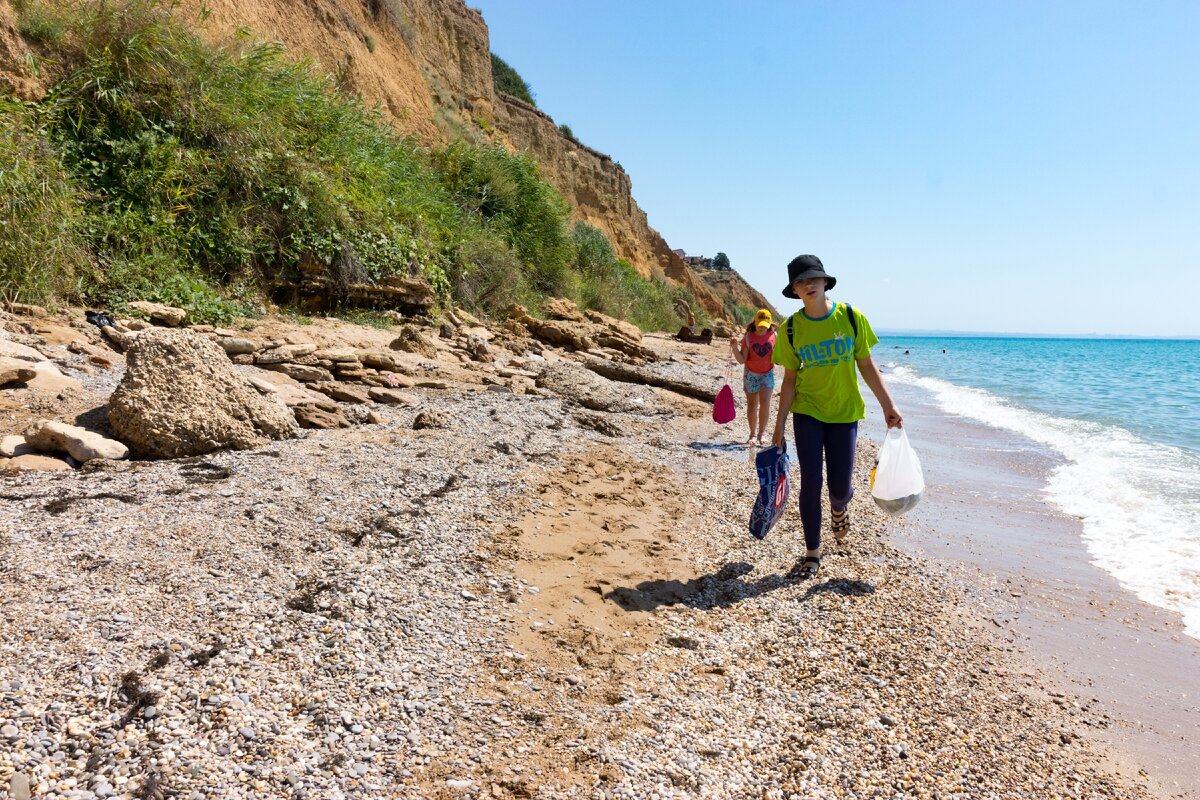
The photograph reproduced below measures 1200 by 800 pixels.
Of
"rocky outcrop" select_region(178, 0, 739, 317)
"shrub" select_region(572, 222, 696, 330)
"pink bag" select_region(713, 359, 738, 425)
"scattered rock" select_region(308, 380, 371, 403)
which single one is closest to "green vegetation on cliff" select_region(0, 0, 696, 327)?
"scattered rock" select_region(308, 380, 371, 403)

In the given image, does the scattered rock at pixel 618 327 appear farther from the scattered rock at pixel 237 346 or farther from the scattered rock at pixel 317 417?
the scattered rock at pixel 317 417

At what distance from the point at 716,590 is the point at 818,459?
3.20 feet

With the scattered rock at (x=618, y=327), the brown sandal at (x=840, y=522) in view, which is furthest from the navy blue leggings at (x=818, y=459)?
the scattered rock at (x=618, y=327)

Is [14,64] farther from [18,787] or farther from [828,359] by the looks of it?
[828,359]

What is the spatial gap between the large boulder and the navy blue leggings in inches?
149

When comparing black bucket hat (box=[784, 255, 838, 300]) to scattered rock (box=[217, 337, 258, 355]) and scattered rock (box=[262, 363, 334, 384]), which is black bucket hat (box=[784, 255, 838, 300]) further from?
scattered rock (box=[217, 337, 258, 355])

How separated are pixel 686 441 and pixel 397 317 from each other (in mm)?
5505

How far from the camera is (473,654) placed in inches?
111

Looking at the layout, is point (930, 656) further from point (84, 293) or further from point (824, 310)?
point (84, 293)

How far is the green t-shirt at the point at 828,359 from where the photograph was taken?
12.6ft

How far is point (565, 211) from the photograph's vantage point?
2169 centimetres

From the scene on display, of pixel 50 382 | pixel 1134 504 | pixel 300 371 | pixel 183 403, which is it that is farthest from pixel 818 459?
pixel 50 382

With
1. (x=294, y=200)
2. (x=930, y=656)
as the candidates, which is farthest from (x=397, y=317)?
(x=930, y=656)

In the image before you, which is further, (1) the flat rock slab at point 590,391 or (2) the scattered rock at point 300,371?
(1) the flat rock slab at point 590,391
